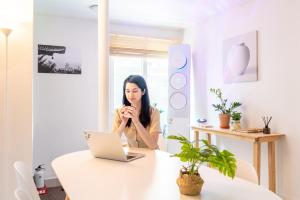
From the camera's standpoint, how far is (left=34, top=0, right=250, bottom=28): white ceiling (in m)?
3.47

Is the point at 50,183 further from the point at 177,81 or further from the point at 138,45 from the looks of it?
the point at 138,45

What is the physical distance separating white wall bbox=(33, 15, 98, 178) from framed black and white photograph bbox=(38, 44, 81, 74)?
2.3 inches

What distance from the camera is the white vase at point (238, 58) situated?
11.5ft

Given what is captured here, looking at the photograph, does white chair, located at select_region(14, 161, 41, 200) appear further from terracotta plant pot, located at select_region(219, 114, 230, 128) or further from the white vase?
the white vase

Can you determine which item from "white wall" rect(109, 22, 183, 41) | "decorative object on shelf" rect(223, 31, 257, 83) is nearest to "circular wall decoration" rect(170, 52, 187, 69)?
"white wall" rect(109, 22, 183, 41)

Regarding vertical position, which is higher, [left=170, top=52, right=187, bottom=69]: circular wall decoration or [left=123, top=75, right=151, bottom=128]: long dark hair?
[left=170, top=52, right=187, bottom=69]: circular wall decoration

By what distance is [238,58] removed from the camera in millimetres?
3605

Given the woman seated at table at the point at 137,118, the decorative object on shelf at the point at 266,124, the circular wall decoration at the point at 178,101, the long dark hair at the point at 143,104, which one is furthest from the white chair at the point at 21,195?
the circular wall decoration at the point at 178,101

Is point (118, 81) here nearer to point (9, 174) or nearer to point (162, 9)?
point (162, 9)

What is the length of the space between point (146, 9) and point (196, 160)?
3044 mm

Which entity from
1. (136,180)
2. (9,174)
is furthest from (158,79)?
(136,180)

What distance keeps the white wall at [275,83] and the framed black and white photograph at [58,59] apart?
6.78 feet

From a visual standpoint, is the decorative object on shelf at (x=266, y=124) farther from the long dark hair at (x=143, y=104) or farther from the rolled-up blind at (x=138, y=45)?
the rolled-up blind at (x=138, y=45)

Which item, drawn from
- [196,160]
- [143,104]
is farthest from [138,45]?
[196,160]
